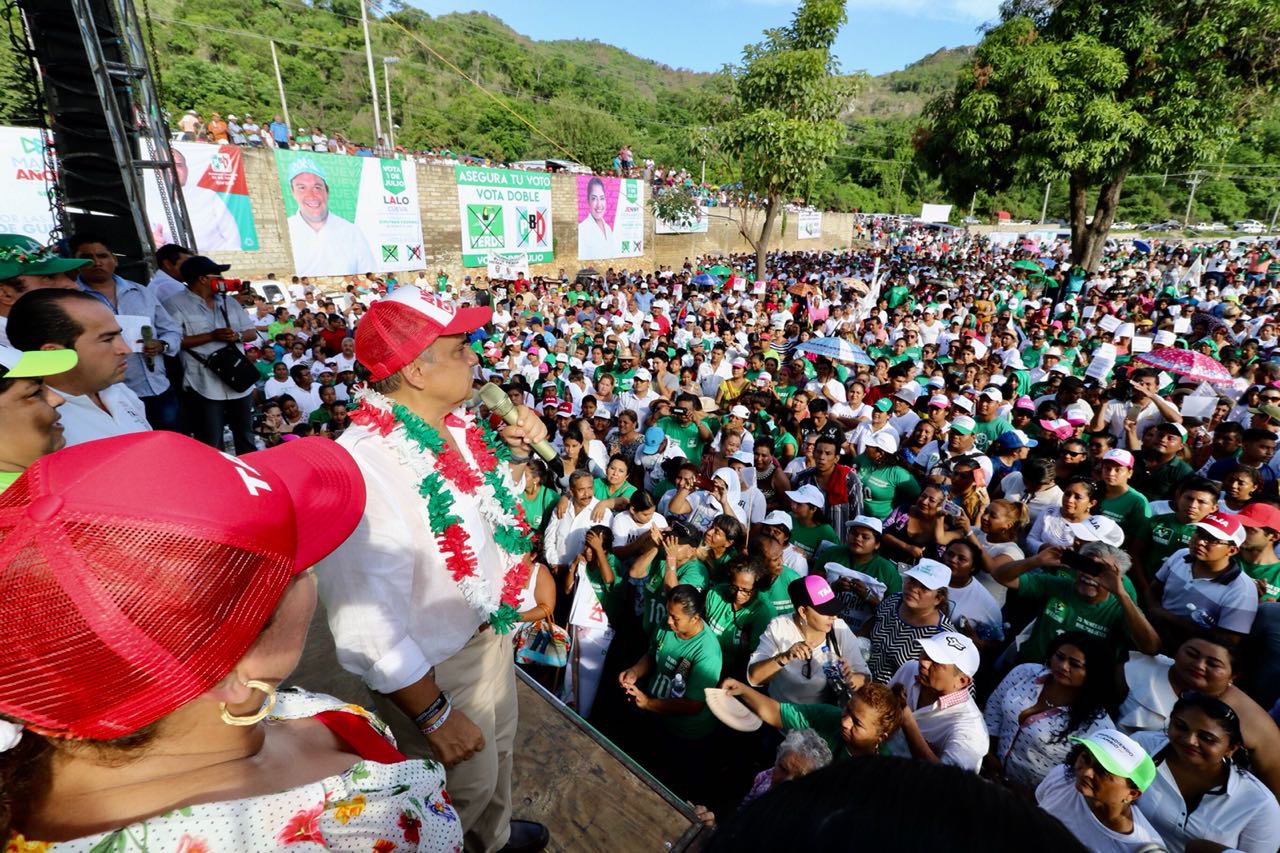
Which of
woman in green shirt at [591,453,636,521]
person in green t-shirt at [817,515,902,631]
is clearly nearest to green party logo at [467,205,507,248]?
woman in green shirt at [591,453,636,521]

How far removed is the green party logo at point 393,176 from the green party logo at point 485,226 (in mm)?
2220

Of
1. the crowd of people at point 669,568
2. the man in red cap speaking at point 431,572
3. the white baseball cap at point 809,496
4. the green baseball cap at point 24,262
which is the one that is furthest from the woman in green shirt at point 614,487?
the green baseball cap at point 24,262

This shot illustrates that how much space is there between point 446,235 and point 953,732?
18197 millimetres

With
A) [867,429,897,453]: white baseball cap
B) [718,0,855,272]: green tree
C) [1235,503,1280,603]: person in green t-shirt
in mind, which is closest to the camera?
[1235,503,1280,603]: person in green t-shirt

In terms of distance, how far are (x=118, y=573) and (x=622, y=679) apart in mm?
3017

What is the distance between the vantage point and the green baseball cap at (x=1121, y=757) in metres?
2.06

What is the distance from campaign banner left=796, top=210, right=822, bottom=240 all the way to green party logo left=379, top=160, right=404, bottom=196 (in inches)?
876

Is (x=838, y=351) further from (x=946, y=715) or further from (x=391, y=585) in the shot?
(x=391, y=585)

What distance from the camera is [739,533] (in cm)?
426

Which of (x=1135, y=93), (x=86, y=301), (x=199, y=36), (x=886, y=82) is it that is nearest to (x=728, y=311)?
(x=1135, y=93)

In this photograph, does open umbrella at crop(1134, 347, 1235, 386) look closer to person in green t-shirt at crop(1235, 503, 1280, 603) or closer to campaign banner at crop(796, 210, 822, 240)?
person in green t-shirt at crop(1235, 503, 1280, 603)

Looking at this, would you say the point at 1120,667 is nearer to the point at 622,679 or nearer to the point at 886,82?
the point at 622,679

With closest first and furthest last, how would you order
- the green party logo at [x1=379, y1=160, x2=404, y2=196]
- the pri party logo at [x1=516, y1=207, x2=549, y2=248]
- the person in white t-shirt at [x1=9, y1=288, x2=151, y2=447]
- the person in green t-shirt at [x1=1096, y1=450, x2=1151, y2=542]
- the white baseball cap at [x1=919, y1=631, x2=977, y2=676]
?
the person in white t-shirt at [x1=9, y1=288, x2=151, y2=447] < the white baseball cap at [x1=919, y1=631, x2=977, y2=676] < the person in green t-shirt at [x1=1096, y1=450, x2=1151, y2=542] < the green party logo at [x1=379, y1=160, x2=404, y2=196] < the pri party logo at [x1=516, y1=207, x2=549, y2=248]

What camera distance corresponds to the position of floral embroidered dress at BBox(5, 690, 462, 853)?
0.80 m
